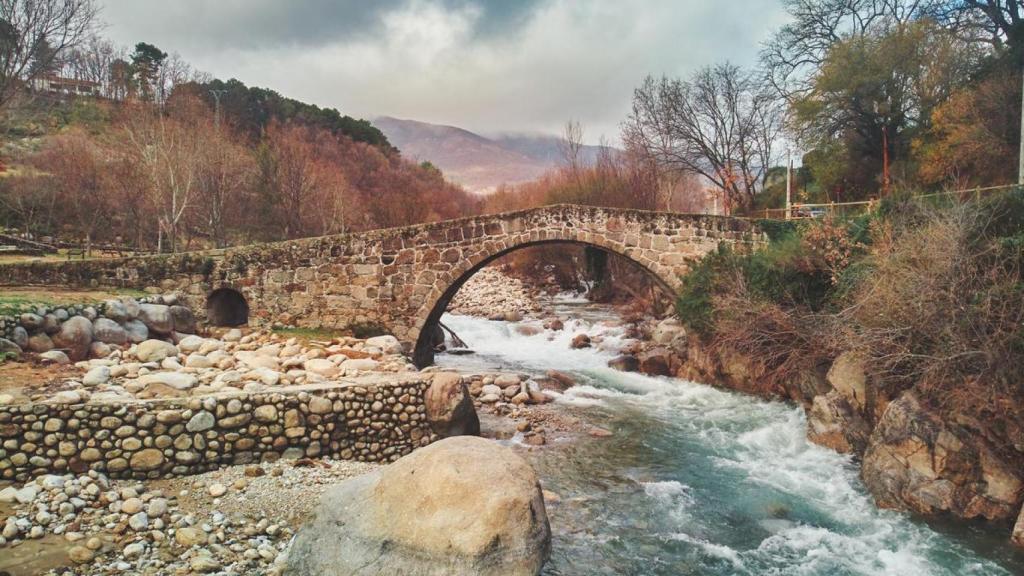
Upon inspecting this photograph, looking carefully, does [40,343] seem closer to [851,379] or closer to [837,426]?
[837,426]

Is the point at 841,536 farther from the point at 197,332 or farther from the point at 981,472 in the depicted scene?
the point at 197,332

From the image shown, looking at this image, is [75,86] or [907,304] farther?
[75,86]

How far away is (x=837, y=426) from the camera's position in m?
8.34

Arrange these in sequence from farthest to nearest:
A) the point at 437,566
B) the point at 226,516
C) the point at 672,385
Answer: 1. the point at 672,385
2. the point at 226,516
3. the point at 437,566

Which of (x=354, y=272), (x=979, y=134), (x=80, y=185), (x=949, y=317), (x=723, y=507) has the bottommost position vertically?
(x=723, y=507)

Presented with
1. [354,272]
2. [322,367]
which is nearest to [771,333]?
[322,367]

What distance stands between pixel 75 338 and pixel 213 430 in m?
3.37

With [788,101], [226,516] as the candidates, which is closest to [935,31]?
[788,101]

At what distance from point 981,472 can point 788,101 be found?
21118 mm

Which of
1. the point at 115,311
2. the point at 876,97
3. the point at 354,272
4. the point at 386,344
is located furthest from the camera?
the point at 876,97

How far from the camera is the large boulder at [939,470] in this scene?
601 centimetres

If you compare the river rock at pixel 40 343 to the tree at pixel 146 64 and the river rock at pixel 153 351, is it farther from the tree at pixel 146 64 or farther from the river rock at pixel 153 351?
the tree at pixel 146 64

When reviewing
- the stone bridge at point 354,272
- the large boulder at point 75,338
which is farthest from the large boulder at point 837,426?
the large boulder at point 75,338

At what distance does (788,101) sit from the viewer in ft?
78.4
